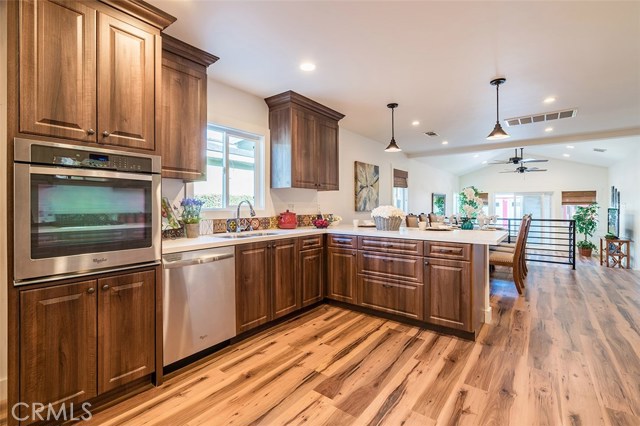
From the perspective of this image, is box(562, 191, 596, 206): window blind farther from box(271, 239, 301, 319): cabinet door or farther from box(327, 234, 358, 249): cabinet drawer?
box(271, 239, 301, 319): cabinet door

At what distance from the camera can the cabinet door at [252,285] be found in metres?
2.54

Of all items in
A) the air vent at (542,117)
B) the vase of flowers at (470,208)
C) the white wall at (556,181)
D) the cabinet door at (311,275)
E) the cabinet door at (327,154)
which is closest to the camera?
the cabinet door at (311,275)

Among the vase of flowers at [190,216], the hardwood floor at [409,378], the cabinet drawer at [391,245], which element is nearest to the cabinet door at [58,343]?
the hardwood floor at [409,378]

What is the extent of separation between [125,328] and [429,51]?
3043mm

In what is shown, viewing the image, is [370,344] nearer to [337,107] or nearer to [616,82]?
[337,107]

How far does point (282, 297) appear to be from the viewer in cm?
293

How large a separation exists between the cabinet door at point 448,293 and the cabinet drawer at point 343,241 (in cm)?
81

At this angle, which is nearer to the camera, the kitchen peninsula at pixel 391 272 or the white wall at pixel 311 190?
the kitchen peninsula at pixel 391 272

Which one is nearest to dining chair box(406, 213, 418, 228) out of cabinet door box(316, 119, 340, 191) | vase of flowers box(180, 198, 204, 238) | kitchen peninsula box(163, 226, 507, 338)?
kitchen peninsula box(163, 226, 507, 338)

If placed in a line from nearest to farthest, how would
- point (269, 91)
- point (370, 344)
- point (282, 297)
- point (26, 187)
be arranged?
point (26, 187)
point (370, 344)
point (282, 297)
point (269, 91)

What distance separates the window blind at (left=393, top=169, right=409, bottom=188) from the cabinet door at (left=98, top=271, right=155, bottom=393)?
5554 mm

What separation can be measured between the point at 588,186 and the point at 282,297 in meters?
10.6

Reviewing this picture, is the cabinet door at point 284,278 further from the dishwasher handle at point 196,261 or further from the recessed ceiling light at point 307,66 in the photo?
the recessed ceiling light at point 307,66

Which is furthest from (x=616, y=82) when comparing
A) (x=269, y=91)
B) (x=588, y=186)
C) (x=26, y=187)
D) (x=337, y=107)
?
(x=588, y=186)
